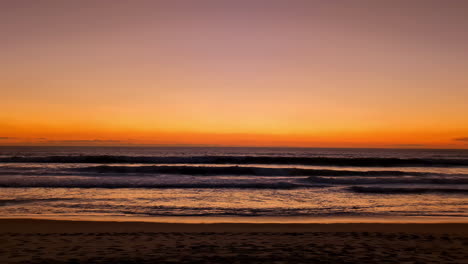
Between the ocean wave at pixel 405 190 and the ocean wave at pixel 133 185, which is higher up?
the ocean wave at pixel 405 190

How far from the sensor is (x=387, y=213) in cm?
1109

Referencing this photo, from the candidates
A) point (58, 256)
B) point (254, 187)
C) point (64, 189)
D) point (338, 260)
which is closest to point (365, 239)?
point (338, 260)

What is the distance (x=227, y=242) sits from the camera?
6.95 metres

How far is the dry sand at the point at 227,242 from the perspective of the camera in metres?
5.83

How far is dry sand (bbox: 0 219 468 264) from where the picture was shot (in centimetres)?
583

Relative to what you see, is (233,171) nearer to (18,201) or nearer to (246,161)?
(246,161)

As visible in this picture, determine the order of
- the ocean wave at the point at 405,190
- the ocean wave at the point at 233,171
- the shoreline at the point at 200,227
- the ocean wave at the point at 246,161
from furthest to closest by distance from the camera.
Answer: the ocean wave at the point at 246,161 → the ocean wave at the point at 233,171 → the ocean wave at the point at 405,190 → the shoreline at the point at 200,227

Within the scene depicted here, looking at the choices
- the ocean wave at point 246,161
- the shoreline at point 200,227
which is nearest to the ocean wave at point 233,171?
the ocean wave at point 246,161

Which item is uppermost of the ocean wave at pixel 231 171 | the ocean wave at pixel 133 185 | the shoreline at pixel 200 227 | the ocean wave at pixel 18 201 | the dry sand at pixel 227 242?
the dry sand at pixel 227 242

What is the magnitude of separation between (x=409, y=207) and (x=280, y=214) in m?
4.94

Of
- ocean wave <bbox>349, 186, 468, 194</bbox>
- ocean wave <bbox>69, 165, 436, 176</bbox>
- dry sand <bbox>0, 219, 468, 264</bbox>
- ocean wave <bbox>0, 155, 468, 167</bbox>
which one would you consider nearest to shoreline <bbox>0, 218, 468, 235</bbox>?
dry sand <bbox>0, 219, 468, 264</bbox>

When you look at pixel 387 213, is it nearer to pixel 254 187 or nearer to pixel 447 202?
pixel 447 202

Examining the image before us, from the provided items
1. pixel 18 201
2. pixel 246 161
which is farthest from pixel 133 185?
pixel 246 161

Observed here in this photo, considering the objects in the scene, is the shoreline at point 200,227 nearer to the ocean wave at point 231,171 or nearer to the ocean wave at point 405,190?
the ocean wave at point 405,190
